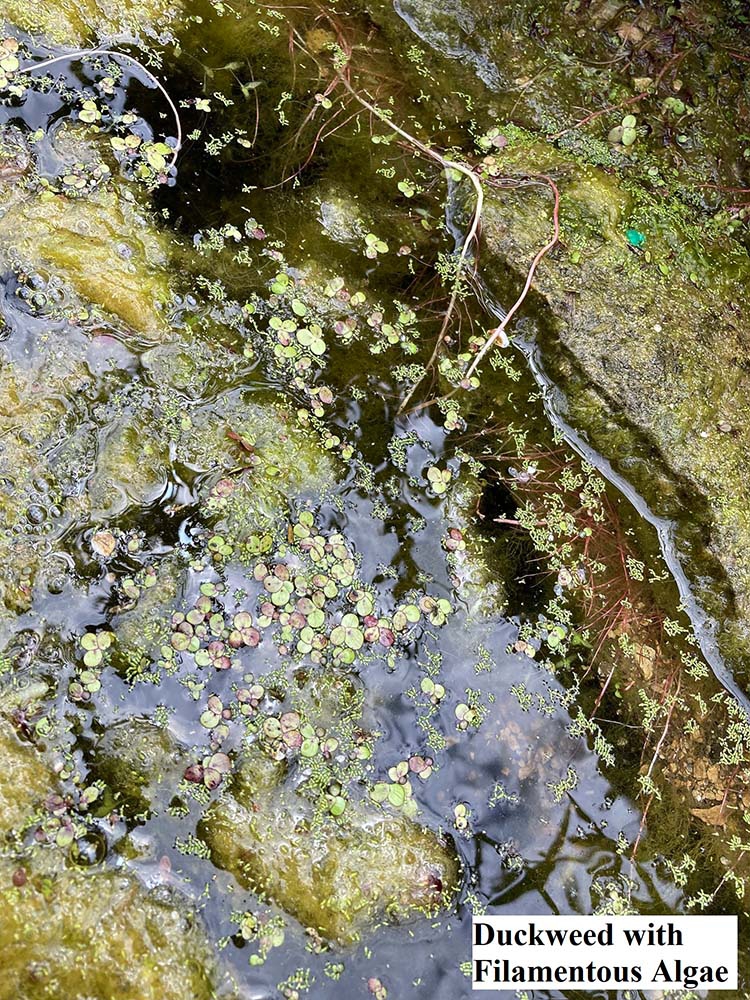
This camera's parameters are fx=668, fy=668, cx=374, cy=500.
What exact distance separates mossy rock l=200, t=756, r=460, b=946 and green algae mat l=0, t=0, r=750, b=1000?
0.02 m

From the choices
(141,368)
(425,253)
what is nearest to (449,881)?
(141,368)

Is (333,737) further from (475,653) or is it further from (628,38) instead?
(628,38)

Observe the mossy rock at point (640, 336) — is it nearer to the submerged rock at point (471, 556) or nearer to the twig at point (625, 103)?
the twig at point (625, 103)

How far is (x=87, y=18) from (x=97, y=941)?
4.21 m

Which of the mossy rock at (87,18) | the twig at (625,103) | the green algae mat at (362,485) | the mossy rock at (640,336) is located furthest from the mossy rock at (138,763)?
the twig at (625,103)

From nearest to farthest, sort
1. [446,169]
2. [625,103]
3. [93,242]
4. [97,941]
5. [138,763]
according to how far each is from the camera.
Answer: [97,941] < [138,763] < [93,242] < [446,169] < [625,103]

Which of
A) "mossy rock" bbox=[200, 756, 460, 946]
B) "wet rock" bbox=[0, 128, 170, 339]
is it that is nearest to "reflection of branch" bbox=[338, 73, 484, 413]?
"wet rock" bbox=[0, 128, 170, 339]

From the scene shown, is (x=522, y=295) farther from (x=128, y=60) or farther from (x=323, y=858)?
(x=323, y=858)

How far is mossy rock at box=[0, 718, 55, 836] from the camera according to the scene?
2.57 metres

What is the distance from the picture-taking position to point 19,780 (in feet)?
8.57

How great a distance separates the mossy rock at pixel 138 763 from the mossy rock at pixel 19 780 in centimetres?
19

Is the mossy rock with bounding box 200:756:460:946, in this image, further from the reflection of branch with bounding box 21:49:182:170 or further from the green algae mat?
the reflection of branch with bounding box 21:49:182:170

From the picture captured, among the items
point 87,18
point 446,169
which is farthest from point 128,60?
point 446,169

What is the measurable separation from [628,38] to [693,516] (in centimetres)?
277
